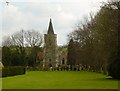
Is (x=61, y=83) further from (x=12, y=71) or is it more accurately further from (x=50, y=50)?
(x=50, y=50)

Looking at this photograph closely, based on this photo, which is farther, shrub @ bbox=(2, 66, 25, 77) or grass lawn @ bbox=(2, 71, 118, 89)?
shrub @ bbox=(2, 66, 25, 77)

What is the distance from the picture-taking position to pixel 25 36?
102 meters

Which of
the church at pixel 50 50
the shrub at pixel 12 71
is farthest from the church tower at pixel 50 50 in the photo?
the shrub at pixel 12 71

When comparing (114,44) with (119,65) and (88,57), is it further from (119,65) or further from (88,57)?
(88,57)

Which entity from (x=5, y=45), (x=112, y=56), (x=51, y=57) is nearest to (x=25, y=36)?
(x=5, y=45)

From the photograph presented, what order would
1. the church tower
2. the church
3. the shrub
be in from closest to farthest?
the shrub < the church tower < the church

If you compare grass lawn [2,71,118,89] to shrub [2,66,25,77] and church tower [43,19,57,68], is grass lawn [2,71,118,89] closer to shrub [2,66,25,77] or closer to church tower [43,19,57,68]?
shrub [2,66,25,77]

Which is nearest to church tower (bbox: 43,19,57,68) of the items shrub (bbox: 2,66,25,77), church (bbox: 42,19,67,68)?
church (bbox: 42,19,67,68)

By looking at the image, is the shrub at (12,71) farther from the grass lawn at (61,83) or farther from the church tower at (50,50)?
the church tower at (50,50)

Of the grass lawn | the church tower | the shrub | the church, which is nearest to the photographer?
the grass lawn

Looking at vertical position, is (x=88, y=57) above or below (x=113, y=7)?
below

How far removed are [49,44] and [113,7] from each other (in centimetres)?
8247

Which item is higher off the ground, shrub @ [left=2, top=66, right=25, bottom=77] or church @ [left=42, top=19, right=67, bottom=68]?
church @ [left=42, top=19, right=67, bottom=68]

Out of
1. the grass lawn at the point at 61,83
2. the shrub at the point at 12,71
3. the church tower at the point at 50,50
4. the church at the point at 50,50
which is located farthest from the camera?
the church at the point at 50,50
